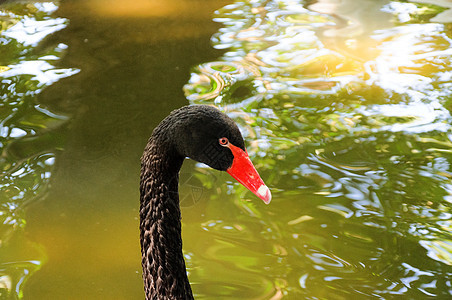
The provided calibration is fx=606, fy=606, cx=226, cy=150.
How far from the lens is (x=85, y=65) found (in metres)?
4.24

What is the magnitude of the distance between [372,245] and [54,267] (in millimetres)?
1332

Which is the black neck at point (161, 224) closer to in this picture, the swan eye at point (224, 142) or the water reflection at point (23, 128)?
the swan eye at point (224, 142)

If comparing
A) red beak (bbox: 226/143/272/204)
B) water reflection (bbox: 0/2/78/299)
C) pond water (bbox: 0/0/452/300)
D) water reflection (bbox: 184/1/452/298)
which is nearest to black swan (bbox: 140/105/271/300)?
red beak (bbox: 226/143/272/204)

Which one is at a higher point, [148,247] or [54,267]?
[148,247]

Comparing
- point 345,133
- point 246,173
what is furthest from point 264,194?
point 345,133

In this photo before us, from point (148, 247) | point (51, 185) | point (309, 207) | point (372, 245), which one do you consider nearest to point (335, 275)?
point (372, 245)

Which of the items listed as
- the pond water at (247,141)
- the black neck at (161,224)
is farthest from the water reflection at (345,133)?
the black neck at (161,224)

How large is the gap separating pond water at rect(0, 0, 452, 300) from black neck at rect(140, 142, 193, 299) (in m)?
0.54

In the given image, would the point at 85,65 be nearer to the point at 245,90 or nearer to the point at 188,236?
the point at 245,90

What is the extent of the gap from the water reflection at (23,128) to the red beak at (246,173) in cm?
114

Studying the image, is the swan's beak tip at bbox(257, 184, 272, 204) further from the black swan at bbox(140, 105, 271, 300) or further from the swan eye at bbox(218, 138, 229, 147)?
the swan eye at bbox(218, 138, 229, 147)

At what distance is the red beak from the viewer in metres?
1.72

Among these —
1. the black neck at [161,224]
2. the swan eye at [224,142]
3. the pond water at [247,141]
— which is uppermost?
the swan eye at [224,142]

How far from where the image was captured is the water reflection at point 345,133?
247cm
